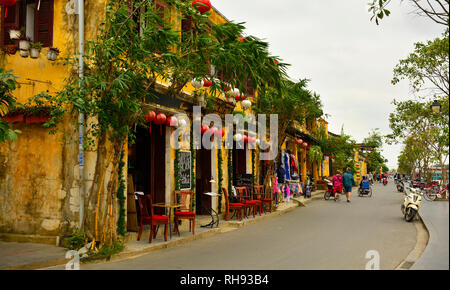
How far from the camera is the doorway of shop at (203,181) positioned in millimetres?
13843

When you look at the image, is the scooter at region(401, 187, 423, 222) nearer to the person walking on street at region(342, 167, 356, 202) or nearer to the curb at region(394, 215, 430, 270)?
the curb at region(394, 215, 430, 270)

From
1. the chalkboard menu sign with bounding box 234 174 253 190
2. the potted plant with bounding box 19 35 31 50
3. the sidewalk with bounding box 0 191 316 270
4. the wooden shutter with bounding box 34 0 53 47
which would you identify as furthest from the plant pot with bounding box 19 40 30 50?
the chalkboard menu sign with bounding box 234 174 253 190

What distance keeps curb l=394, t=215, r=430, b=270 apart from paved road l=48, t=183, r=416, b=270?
0.12 meters

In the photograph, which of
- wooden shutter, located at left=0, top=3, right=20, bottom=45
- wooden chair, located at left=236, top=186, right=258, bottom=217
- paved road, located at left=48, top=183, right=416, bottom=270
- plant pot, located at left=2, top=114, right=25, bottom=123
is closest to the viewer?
paved road, located at left=48, top=183, right=416, bottom=270

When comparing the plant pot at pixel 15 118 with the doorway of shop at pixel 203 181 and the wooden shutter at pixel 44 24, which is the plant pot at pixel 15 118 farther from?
the doorway of shop at pixel 203 181

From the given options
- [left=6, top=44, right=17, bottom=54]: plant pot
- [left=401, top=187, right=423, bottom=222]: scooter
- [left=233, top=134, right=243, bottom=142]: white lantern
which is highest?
[left=6, top=44, right=17, bottom=54]: plant pot

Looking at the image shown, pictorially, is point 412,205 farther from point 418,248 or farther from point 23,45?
point 23,45

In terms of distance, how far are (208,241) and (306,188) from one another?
50.7 feet

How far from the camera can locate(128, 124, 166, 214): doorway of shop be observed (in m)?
11.3

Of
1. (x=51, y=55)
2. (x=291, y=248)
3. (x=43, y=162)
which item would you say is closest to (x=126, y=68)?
(x=51, y=55)

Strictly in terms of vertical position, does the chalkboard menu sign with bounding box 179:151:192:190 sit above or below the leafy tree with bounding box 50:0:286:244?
below

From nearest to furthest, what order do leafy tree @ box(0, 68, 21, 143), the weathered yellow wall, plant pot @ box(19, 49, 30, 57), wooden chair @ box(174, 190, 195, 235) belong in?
leafy tree @ box(0, 68, 21, 143), plant pot @ box(19, 49, 30, 57), the weathered yellow wall, wooden chair @ box(174, 190, 195, 235)

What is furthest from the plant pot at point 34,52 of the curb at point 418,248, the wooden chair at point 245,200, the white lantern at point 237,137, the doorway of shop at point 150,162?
the curb at point 418,248
